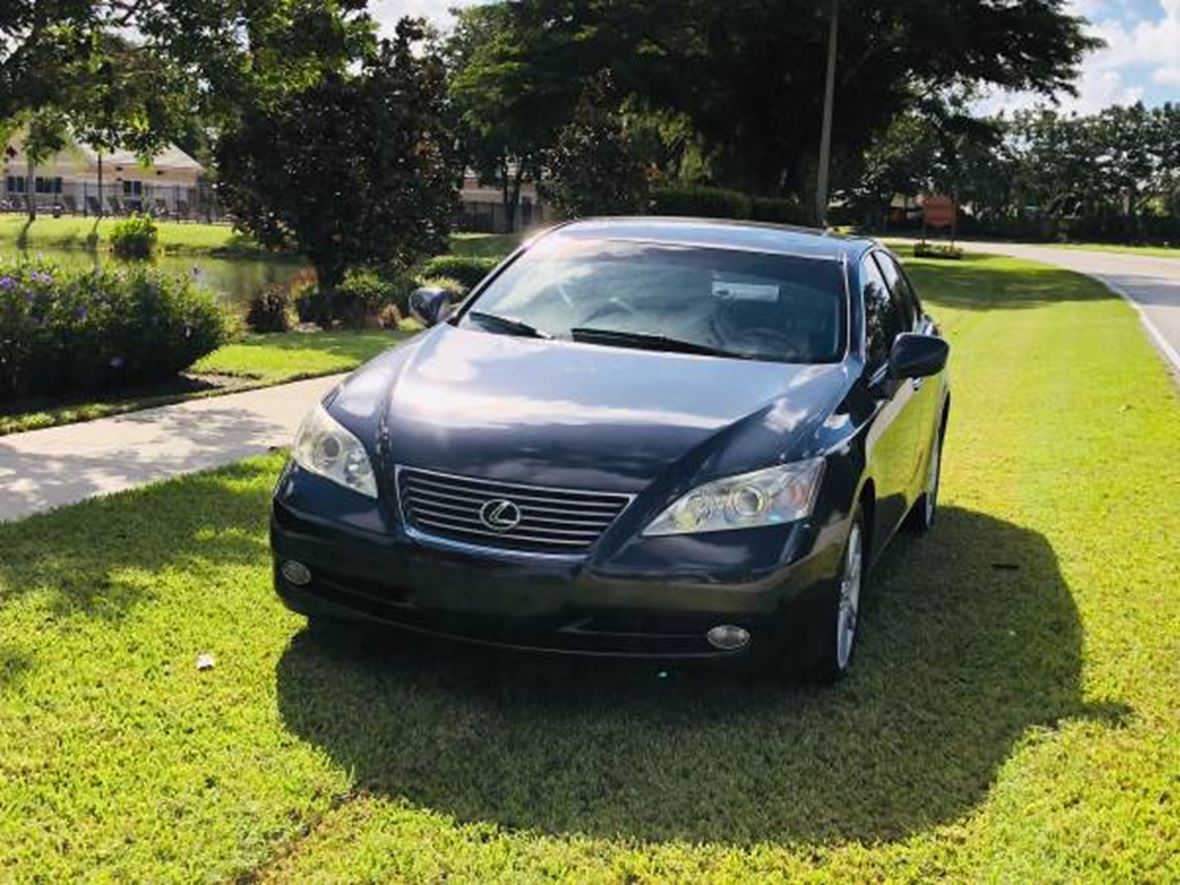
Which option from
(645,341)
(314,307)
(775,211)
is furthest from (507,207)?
(645,341)

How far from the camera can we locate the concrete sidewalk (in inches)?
257

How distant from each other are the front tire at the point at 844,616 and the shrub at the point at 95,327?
21.5 ft

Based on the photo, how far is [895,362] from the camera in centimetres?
508

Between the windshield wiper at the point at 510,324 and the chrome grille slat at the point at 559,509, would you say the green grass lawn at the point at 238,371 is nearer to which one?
the windshield wiper at the point at 510,324

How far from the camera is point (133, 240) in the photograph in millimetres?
41750

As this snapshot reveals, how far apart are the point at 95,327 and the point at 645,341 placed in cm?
591

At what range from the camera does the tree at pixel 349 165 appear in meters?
17.9

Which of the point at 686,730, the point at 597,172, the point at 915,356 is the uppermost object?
the point at 597,172

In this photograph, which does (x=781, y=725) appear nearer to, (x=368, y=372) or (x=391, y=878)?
(x=391, y=878)

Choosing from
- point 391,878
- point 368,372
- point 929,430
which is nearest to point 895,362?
point 929,430

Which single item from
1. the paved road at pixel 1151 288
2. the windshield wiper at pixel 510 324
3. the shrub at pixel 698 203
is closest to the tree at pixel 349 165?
the shrub at pixel 698 203

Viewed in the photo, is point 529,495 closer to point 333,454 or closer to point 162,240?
point 333,454

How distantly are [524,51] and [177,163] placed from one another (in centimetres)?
5391

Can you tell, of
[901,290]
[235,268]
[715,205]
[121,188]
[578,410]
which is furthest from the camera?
[121,188]
